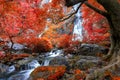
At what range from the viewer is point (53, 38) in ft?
111

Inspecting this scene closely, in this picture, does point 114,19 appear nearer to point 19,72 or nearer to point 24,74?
point 24,74

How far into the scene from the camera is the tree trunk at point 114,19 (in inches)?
374

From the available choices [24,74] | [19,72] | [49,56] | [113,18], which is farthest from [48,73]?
[49,56]

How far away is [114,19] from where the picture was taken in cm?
1020

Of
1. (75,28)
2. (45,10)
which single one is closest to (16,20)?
(45,10)

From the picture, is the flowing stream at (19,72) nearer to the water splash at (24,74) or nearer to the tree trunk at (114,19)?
the water splash at (24,74)

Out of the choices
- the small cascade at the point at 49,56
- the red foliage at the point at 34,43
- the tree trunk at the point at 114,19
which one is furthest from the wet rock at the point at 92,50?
the red foliage at the point at 34,43

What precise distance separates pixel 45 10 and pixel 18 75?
15.7ft

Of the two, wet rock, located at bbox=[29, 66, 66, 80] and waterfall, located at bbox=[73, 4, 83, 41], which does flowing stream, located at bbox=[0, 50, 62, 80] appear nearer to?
wet rock, located at bbox=[29, 66, 66, 80]

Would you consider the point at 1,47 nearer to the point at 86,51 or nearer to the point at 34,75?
the point at 86,51

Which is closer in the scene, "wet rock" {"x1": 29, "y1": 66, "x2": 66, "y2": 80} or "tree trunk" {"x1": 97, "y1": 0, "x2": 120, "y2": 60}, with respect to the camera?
"tree trunk" {"x1": 97, "y1": 0, "x2": 120, "y2": 60}

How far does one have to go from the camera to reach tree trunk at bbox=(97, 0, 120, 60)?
9.50 metres

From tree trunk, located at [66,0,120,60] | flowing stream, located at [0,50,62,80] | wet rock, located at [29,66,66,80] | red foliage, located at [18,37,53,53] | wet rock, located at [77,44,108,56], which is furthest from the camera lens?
red foliage, located at [18,37,53,53]

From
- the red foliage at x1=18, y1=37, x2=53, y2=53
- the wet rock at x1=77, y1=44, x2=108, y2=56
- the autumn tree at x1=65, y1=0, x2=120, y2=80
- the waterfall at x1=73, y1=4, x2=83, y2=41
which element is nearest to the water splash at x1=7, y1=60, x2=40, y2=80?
the wet rock at x1=77, y1=44, x2=108, y2=56
